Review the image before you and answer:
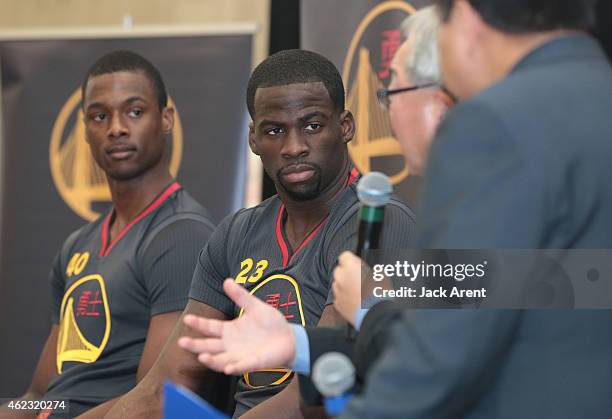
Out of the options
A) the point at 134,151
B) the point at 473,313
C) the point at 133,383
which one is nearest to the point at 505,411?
the point at 473,313

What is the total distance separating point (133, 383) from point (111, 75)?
46.7 inches

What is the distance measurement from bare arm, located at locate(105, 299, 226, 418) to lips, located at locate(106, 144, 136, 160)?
99cm

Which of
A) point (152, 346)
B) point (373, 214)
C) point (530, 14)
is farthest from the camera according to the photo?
point (152, 346)

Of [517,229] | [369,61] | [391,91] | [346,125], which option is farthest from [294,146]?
[517,229]

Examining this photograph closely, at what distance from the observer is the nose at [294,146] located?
2.75 metres

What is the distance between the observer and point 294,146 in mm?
2758

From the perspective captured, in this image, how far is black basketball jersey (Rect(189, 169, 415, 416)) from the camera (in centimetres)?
260

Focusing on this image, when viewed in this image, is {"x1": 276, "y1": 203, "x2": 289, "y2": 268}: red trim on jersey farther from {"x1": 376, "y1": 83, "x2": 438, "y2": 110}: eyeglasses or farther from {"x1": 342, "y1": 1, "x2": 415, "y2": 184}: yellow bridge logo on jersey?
{"x1": 376, "y1": 83, "x2": 438, "y2": 110}: eyeglasses

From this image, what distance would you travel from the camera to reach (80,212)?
4438mm

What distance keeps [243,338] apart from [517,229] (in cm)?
62

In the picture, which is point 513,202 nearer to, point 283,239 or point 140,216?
point 283,239

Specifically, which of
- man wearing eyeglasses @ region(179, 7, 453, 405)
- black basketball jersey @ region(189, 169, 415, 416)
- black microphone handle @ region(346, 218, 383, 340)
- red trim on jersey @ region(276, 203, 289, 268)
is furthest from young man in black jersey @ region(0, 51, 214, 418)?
black microphone handle @ region(346, 218, 383, 340)

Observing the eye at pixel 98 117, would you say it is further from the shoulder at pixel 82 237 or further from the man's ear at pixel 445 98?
the man's ear at pixel 445 98

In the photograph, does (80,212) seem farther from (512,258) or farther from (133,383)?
(512,258)
